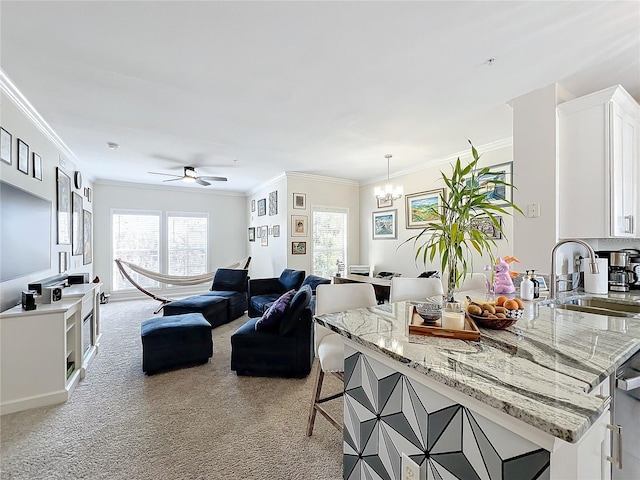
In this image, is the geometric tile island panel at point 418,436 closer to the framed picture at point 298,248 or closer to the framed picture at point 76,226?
the framed picture at point 298,248

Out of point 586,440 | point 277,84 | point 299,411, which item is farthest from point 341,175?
point 586,440

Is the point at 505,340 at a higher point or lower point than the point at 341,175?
lower

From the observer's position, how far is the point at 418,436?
979mm

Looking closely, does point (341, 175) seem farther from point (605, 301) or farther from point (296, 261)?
point (605, 301)

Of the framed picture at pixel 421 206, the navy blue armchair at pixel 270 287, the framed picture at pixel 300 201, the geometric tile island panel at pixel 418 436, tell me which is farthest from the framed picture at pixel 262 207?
the geometric tile island panel at pixel 418 436

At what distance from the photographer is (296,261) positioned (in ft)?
18.2

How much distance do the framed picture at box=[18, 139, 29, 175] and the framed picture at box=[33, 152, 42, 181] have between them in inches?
7.0

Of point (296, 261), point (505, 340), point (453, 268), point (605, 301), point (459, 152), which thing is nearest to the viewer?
point (505, 340)

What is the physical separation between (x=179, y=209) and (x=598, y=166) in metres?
7.04

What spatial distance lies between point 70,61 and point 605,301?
4.19 meters

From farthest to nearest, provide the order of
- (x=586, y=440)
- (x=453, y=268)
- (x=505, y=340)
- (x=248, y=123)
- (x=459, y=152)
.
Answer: (x=459, y=152) → (x=248, y=123) → (x=453, y=268) → (x=505, y=340) → (x=586, y=440)

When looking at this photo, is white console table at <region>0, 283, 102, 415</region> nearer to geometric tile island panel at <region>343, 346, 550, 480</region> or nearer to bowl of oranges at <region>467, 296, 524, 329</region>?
geometric tile island panel at <region>343, 346, 550, 480</region>

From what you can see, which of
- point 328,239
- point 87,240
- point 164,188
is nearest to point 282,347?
point 328,239

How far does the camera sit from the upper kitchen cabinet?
2164 mm
